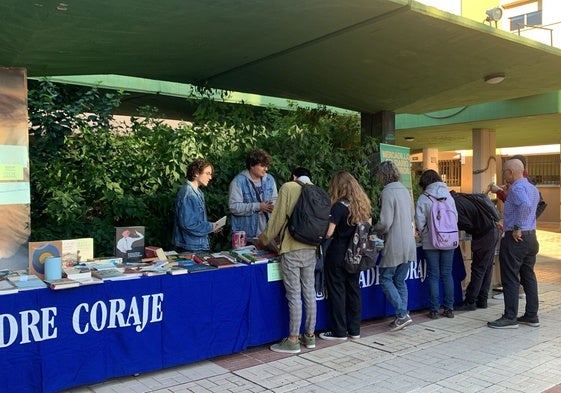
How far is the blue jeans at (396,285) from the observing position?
16.9 feet

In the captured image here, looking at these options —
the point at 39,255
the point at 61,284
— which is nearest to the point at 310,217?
the point at 61,284

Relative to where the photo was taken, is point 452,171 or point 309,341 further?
point 452,171

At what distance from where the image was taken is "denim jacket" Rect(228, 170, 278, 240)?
5309 millimetres

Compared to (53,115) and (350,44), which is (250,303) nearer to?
(350,44)

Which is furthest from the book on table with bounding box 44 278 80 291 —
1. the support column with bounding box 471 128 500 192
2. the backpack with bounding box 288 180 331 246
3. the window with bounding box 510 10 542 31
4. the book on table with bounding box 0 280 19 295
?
the window with bounding box 510 10 542 31

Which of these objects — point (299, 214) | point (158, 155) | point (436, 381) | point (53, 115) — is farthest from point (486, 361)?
point (53, 115)

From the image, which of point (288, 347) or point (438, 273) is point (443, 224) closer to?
point (438, 273)

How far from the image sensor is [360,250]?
468 centimetres

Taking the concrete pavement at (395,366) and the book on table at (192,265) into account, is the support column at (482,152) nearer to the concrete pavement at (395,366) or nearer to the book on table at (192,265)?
the concrete pavement at (395,366)

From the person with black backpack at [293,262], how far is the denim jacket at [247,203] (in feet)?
2.68

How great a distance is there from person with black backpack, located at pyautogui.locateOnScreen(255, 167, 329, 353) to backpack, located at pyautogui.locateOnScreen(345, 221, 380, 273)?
357 millimetres

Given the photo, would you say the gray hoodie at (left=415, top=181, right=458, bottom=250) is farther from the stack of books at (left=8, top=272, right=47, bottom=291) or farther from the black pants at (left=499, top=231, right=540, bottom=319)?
the stack of books at (left=8, top=272, right=47, bottom=291)

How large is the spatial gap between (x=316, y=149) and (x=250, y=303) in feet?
10.7

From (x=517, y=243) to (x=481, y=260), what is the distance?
0.76m
